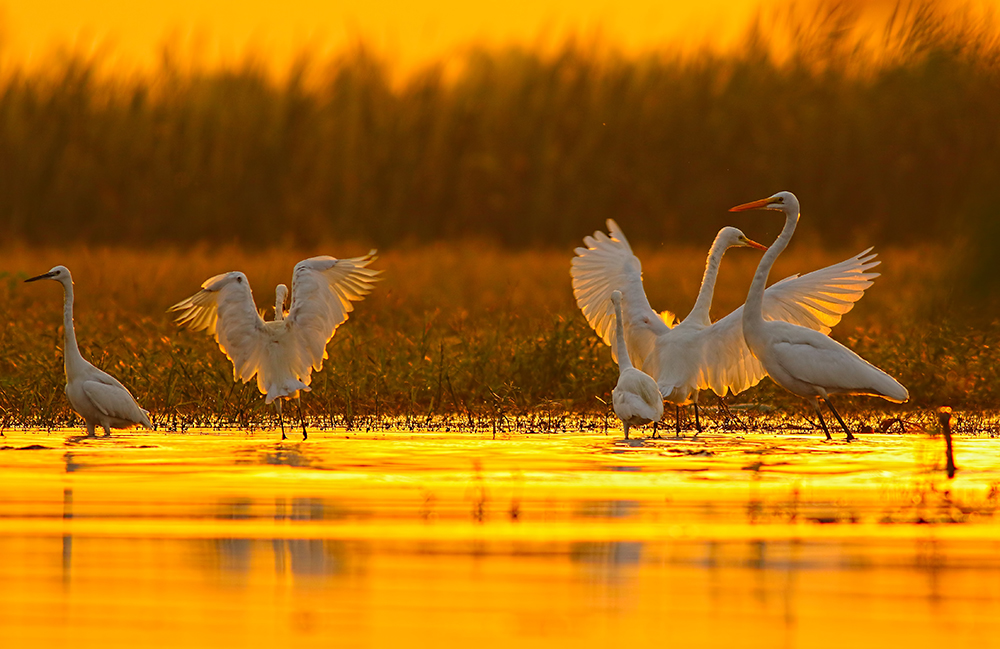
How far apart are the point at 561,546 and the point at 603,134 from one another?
16353 millimetres

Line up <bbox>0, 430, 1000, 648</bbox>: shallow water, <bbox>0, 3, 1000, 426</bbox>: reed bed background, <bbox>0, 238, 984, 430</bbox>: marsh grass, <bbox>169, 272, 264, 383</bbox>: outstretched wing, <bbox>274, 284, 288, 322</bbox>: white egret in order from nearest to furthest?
<bbox>0, 430, 1000, 648</bbox>: shallow water, <bbox>169, 272, 264, 383</bbox>: outstretched wing, <bbox>274, 284, 288, 322</bbox>: white egret, <bbox>0, 238, 984, 430</bbox>: marsh grass, <bbox>0, 3, 1000, 426</bbox>: reed bed background

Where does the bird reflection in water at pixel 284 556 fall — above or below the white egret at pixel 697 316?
below

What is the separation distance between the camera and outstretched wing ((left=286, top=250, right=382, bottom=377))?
1095 centimetres

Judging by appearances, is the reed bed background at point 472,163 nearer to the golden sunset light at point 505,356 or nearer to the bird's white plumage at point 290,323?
the golden sunset light at point 505,356

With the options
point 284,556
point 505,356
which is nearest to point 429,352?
point 505,356

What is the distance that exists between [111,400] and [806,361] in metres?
4.20

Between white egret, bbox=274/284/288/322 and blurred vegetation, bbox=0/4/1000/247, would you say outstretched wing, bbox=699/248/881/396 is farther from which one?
blurred vegetation, bbox=0/4/1000/247

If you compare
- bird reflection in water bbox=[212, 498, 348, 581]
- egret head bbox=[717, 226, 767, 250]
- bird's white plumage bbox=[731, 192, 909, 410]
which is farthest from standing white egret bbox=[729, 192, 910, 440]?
bird reflection in water bbox=[212, 498, 348, 581]

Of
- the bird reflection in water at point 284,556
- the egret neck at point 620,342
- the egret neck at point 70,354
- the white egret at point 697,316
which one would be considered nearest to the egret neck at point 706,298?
the white egret at point 697,316

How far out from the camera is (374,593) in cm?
528

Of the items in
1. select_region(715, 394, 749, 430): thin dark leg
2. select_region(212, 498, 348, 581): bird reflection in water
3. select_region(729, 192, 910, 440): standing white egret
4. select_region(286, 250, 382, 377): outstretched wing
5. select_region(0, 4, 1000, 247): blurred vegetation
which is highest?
select_region(0, 4, 1000, 247): blurred vegetation

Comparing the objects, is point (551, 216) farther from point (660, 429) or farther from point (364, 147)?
point (660, 429)

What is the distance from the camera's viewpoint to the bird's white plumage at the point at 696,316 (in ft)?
35.9

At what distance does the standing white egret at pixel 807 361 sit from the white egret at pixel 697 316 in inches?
8.6
